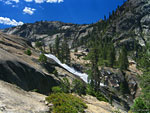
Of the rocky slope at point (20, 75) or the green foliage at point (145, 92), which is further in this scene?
the rocky slope at point (20, 75)

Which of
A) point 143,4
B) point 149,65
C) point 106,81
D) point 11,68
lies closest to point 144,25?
point 143,4

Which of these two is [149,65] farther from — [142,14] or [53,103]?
[142,14]

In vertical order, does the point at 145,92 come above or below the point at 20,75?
above

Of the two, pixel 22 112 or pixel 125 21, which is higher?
pixel 125 21

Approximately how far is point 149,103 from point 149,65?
4230mm

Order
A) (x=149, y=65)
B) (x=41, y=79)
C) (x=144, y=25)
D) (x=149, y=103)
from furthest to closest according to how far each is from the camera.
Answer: (x=144, y=25) → (x=41, y=79) → (x=149, y=65) → (x=149, y=103)

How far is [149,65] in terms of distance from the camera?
1392 centimetres

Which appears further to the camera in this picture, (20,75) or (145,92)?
(20,75)

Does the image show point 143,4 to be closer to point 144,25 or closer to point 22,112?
point 144,25

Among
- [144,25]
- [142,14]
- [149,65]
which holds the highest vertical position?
[142,14]

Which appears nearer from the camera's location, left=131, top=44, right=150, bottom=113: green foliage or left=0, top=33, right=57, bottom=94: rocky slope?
left=131, top=44, right=150, bottom=113: green foliage

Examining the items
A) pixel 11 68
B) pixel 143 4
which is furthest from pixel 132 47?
pixel 11 68

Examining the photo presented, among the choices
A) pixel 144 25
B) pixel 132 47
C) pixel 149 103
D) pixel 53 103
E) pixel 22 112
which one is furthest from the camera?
pixel 144 25

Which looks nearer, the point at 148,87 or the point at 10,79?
the point at 148,87
